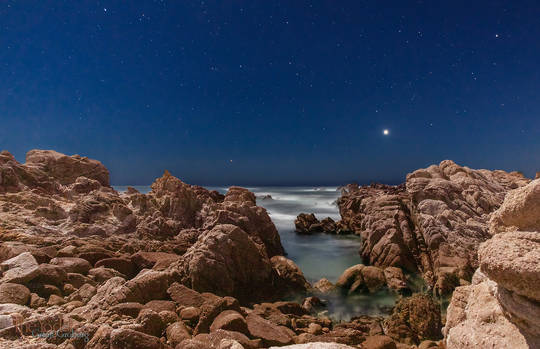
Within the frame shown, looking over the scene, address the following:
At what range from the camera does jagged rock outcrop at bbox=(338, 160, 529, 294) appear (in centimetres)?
1252

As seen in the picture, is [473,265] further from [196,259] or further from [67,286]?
[67,286]

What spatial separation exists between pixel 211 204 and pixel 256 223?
13.4 ft

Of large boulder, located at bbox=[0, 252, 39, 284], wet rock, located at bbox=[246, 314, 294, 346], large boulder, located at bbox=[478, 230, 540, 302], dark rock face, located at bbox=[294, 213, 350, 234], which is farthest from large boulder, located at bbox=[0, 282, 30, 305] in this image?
dark rock face, located at bbox=[294, 213, 350, 234]

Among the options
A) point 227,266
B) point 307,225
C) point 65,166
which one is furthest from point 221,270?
point 65,166

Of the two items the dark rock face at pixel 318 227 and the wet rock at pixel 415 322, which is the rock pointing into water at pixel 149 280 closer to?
the wet rock at pixel 415 322

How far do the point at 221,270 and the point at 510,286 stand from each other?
8302 millimetres

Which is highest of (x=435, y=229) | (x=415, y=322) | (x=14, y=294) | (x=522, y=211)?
(x=522, y=211)

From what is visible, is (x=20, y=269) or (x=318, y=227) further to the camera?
(x=318, y=227)

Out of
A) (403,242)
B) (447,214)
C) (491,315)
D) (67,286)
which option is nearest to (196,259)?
(67,286)

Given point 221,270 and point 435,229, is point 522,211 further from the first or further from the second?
point 435,229

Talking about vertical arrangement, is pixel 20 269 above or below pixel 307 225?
above

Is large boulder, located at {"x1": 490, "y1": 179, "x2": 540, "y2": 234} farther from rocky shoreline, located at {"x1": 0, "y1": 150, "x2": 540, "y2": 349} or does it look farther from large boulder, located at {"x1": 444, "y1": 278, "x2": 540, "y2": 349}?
large boulder, located at {"x1": 444, "y1": 278, "x2": 540, "y2": 349}

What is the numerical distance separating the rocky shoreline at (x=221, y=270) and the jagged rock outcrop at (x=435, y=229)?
0.23ft

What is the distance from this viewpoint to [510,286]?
9.07 ft
